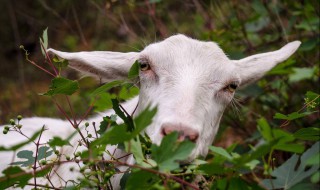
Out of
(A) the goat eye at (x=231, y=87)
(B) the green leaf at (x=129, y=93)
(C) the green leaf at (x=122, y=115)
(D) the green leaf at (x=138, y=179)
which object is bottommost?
(D) the green leaf at (x=138, y=179)

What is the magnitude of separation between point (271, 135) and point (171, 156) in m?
0.42

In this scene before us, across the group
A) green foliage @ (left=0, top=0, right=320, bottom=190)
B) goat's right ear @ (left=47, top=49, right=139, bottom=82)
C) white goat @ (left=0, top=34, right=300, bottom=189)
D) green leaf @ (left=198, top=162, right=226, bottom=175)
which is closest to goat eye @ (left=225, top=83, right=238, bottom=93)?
white goat @ (left=0, top=34, right=300, bottom=189)

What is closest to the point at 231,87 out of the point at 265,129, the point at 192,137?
the point at 192,137

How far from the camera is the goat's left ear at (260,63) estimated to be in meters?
4.79

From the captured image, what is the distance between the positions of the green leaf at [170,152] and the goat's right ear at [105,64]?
201 centimetres

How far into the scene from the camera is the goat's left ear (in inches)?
189

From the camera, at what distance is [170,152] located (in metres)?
2.29

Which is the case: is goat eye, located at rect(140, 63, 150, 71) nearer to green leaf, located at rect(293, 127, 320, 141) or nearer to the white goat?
the white goat

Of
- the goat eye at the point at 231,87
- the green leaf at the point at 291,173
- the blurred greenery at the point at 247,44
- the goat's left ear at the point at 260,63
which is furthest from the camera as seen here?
the blurred greenery at the point at 247,44

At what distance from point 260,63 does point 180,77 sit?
1.32 m

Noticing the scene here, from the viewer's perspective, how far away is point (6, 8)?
1259 cm

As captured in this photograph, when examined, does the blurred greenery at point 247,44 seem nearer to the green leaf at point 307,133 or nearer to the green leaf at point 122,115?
the green leaf at point 307,133

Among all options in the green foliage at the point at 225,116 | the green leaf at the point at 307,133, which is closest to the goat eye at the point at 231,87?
the green foliage at the point at 225,116

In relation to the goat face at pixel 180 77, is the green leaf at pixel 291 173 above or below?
below
